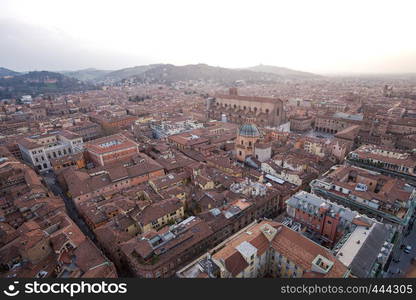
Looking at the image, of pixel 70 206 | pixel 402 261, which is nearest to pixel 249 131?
pixel 402 261

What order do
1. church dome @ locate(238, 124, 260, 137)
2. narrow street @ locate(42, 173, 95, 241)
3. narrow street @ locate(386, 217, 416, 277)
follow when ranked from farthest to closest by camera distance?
church dome @ locate(238, 124, 260, 137), narrow street @ locate(42, 173, 95, 241), narrow street @ locate(386, 217, 416, 277)

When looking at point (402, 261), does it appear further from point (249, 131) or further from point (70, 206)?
point (70, 206)

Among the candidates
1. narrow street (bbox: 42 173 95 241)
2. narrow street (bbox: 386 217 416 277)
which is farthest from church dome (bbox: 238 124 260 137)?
narrow street (bbox: 42 173 95 241)

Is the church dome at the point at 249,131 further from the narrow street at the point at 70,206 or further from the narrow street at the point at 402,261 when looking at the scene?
the narrow street at the point at 70,206

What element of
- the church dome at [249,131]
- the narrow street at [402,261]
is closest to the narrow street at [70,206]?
Answer: the church dome at [249,131]

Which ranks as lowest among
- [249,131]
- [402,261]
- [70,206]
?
[70,206]

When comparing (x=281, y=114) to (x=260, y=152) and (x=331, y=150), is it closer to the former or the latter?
(x=331, y=150)

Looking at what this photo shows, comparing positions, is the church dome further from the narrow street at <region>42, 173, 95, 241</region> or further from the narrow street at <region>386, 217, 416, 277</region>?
the narrow street at <region>42, 173, 95, 241</region>

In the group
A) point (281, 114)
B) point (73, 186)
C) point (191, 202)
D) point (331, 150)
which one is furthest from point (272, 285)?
point (281, 114)

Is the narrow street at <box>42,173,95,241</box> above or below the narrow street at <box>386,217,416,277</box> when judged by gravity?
below
